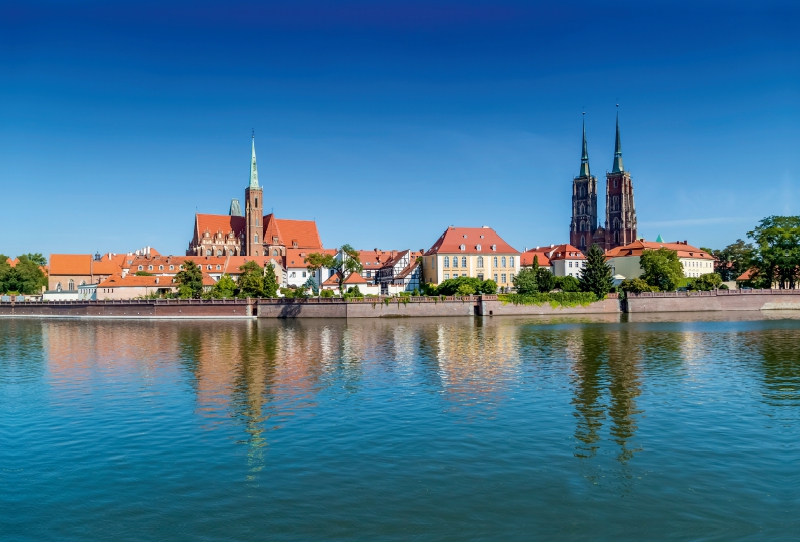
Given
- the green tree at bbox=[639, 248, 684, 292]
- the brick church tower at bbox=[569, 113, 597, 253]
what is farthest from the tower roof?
the green tree at bbox=[639, 248, 684, 292]

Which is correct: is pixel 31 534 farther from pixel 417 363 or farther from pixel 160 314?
pixel 160 314

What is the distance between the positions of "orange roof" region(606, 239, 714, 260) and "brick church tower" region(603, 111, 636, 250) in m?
24.5

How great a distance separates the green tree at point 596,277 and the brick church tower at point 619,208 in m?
89.3

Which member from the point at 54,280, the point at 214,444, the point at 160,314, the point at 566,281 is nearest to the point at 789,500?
the point at 214,444

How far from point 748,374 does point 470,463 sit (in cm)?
2038

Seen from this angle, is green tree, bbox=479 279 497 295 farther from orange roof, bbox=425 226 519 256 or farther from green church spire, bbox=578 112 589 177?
green church spire, bbox=578 112 589 177

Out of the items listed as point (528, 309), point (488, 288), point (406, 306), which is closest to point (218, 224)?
point (406, 306)

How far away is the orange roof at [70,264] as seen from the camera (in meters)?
116

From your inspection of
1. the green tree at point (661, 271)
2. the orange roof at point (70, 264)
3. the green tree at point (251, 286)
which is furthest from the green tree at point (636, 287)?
the orange roof at point (70, 264)

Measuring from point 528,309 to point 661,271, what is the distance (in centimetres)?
2337

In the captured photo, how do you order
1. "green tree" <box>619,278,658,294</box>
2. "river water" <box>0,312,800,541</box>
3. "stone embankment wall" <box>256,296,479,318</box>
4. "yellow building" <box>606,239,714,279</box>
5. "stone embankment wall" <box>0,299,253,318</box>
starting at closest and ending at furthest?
1. "river water" <box>0,312,800,541</box>
2. "stone embankment wall" <box>256,296,479,318</box>
3. "stone embankment wall" <box>0,299,253,318</box>
4. "green tree" <box>619,278,658,294</box>
5. "yellow building" <box>606,239,714,279</box>

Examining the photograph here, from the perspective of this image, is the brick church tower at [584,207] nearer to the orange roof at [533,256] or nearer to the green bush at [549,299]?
the orange roof at [533,256]

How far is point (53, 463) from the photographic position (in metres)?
16.5

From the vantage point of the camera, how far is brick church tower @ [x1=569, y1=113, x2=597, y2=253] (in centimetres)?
17589
